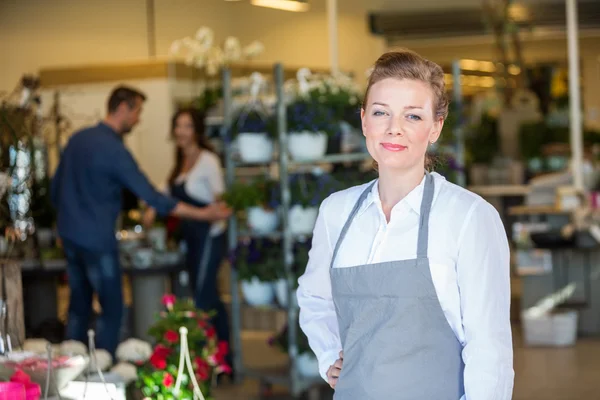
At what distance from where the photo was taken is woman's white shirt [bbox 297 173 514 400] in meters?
2.15

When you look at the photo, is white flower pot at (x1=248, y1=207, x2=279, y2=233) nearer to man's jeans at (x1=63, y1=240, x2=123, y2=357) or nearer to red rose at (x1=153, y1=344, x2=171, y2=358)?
man's jeans at (x1=63, y1=240, x2=123, y2=357)

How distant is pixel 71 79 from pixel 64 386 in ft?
23.5

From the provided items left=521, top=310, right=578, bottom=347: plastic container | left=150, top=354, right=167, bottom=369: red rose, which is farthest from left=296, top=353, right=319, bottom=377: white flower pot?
left=521, top=310, right=578, bottom=347: plastic container

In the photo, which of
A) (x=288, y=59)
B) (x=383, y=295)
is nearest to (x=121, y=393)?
(x=383, y=295)

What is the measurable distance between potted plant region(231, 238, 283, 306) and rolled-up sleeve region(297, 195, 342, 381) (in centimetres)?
315

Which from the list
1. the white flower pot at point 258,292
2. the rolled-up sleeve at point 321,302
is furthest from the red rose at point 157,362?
the rolled-up sleeve at point 321,302

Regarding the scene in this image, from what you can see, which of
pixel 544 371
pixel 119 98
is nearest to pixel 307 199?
pixel 119 98

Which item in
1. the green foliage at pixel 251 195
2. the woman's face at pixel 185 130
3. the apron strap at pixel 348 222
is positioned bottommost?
the green foliage at pixel 251 195

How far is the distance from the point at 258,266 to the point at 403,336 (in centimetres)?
351

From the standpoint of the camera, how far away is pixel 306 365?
5613 mm

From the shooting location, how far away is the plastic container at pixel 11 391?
2.79 m

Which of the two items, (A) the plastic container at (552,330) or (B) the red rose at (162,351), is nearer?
(B) the red rose at (162,351)

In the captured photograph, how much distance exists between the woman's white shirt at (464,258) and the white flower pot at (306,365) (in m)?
3.30

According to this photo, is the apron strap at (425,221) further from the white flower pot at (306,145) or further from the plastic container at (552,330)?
the plastic container at (552,330)
